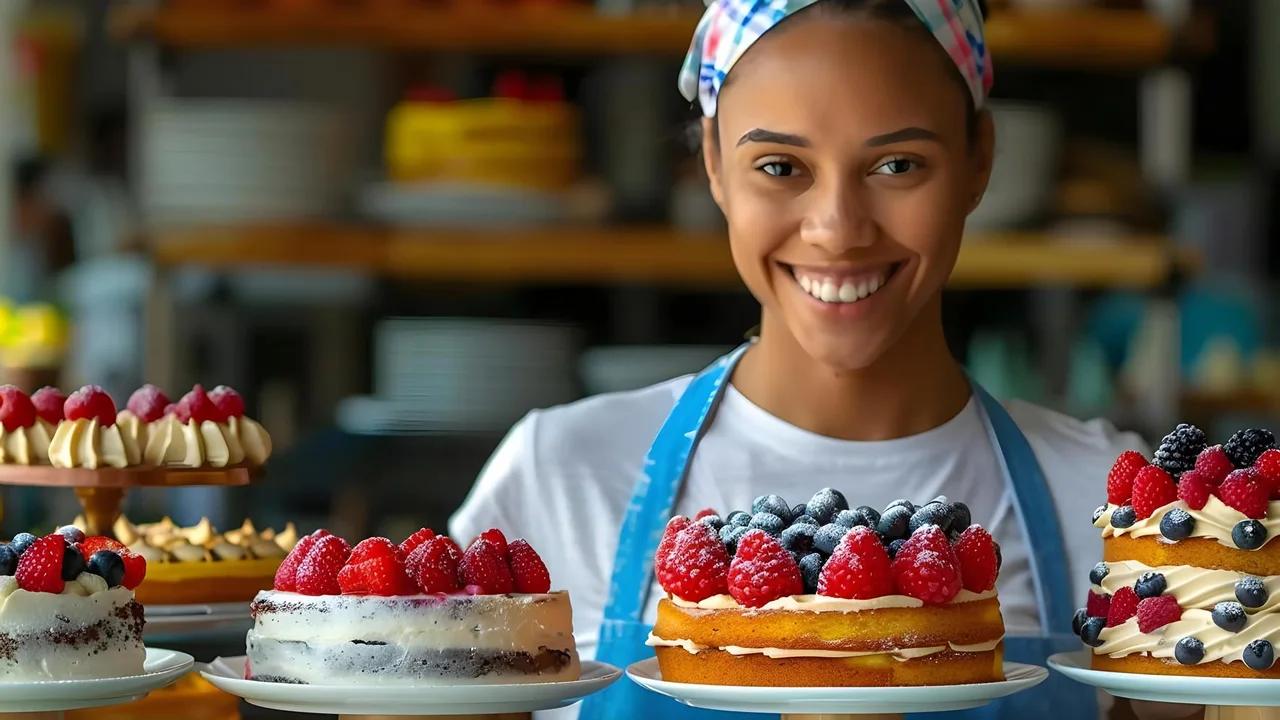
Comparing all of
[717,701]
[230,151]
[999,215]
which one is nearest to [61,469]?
[717,701]

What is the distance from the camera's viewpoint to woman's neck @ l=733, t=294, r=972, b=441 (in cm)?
219

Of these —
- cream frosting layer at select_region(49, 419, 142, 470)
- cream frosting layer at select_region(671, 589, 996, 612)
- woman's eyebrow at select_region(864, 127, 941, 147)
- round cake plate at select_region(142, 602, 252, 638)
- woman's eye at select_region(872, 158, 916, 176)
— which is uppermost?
woman's eyebrow at select_region(864, 127, 941, 147)

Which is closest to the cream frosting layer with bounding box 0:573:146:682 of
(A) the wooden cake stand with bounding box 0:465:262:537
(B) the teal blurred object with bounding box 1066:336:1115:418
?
(A) the wooden cake stand with bounding box 0:465:262:537

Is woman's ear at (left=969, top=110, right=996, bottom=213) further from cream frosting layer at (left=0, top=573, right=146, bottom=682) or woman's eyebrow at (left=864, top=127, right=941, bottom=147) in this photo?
cream frosting layer at (left=0, top=573, right=146, bottom=682)

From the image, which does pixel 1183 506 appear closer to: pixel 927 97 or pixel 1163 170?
pixel 927 97

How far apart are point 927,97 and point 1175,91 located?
208 centimetres

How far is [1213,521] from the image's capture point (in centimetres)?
170

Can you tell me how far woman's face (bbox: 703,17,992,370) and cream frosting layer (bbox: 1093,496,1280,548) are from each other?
423 millimetres

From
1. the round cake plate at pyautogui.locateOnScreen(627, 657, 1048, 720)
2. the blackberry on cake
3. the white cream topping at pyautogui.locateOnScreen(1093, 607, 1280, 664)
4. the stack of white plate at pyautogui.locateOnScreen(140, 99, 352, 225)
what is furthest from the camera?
the stack of white plate at pyautogui.locateOnScreen(140, 99, 352, 225)

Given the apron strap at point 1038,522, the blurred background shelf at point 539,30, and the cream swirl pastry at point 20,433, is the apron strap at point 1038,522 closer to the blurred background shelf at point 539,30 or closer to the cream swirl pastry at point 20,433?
the cream swirl pastry at point 20,433

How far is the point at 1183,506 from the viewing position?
68.0 inches

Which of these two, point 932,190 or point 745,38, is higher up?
point 745,38

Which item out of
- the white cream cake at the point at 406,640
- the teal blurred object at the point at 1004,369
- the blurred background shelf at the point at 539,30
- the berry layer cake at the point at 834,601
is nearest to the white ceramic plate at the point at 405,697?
the white cream cake at the point at 406,640

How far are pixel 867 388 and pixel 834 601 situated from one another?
0.62 m
